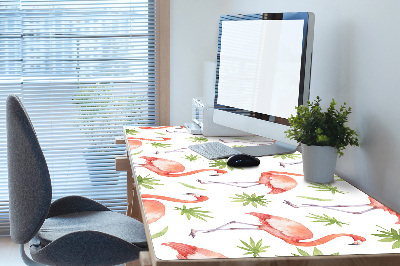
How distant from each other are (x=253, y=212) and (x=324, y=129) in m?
0.41

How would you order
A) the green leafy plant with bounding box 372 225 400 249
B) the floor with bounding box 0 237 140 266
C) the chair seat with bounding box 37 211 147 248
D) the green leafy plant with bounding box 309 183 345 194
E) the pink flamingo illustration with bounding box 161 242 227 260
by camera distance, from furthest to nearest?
the floor with bounding box 0 237 140 266 < the chair seat with bounding box 37 211 147 248 < the green leafy plant with bounding box 309 183 345 194 < the green leafy plant with bounding box 372 225 400 249 < the pink flamingo illustration with bounding box 161 242 227 260

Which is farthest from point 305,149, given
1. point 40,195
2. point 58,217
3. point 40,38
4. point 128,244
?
point 40,38

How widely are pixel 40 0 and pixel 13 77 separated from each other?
1.54ft

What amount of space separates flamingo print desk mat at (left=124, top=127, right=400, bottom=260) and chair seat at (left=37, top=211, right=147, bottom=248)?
0.26 metres

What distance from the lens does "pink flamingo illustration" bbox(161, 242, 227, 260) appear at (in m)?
1.17

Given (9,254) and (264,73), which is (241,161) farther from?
(9,254)

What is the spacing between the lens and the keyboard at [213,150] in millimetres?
2125

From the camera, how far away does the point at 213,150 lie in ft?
7.26

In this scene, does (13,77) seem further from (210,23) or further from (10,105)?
(10,105)

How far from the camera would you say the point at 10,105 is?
177cm

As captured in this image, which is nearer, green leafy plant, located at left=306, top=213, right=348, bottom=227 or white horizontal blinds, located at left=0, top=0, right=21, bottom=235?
green leafy plant, located at left=306, top=213, right=348, bottom=227

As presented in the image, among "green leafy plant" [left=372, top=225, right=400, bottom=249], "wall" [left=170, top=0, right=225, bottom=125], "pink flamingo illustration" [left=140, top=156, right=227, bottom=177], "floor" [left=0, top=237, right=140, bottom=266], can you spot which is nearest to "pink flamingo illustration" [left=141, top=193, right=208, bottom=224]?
"pink flamingo illustration" [left=140, top=156, right=227, bottom=177]

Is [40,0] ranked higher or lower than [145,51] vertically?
higher

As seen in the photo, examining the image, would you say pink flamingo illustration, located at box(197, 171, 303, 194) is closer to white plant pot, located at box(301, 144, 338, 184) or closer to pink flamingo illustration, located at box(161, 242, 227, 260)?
white plant pot, located at box(301, 144, 338, 184)
